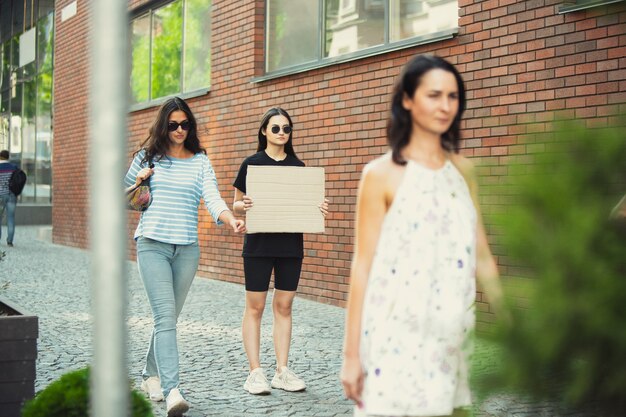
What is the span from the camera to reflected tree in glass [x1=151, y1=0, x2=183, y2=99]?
14344mm

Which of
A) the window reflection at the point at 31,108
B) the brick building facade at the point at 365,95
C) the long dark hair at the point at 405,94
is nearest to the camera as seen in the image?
the long dark hair at the point at 405,94

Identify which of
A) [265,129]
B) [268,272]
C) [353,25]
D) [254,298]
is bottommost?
[254,298]

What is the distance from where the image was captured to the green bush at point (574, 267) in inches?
65.7

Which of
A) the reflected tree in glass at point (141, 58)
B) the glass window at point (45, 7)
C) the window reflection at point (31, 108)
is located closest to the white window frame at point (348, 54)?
the reflected tree in glass at point (141, 58)

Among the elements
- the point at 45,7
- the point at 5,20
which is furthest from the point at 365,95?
the point at 5,20

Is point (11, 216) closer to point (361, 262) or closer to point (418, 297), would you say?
point (361, 262)

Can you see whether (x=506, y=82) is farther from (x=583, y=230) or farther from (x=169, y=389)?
(x=583, y=230)

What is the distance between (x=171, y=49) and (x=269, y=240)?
9210 millimetres

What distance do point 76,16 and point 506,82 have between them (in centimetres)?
1244

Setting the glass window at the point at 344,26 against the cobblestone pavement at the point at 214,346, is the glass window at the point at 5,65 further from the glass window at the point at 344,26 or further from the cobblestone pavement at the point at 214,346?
the glass window at the point at 344,26

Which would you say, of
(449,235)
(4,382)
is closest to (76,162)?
(4,382)

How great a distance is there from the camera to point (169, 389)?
Result: 5.27 m

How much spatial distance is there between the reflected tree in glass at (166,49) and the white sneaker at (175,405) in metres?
9.63

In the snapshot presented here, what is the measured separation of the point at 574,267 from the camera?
1.68m
